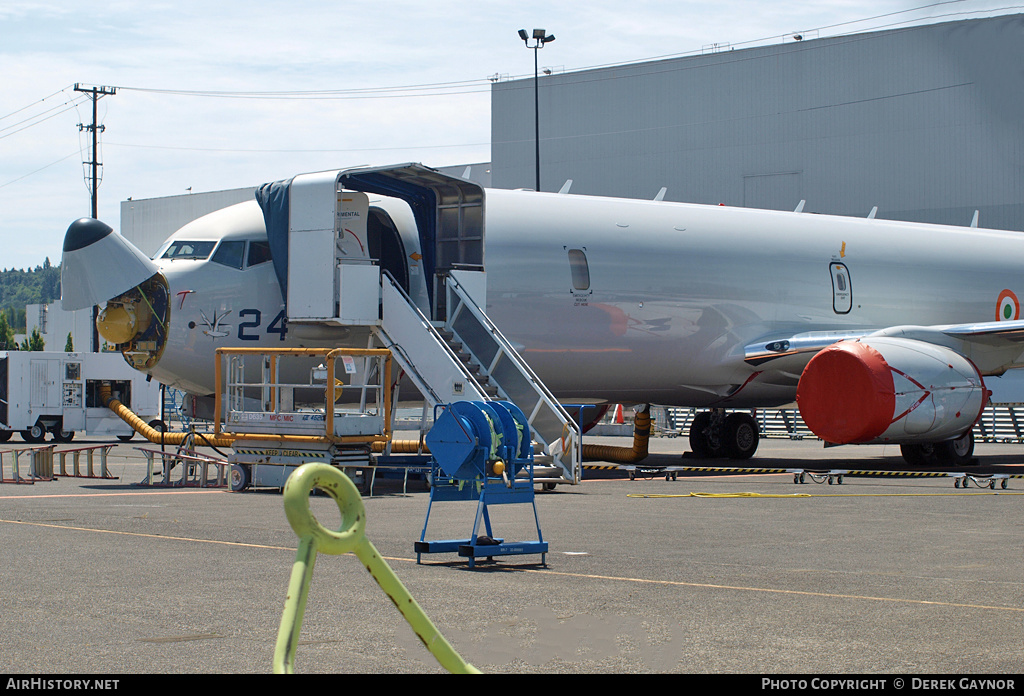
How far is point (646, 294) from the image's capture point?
1895cm

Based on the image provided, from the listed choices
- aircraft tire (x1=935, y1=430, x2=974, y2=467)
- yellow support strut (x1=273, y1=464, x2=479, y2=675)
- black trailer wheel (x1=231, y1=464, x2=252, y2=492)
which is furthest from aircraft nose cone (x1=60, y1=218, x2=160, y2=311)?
aircraft tire (x1=935, y1=430, x2=974, y2=467)

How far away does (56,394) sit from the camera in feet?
101

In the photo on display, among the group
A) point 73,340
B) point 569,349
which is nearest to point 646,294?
point 569,349

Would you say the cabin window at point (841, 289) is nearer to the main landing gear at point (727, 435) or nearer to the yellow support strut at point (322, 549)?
the main landing gear at point (727, 435)

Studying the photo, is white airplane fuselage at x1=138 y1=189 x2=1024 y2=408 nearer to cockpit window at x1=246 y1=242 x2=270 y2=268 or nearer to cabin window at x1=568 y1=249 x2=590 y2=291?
cabin window at x1=568 y1=249 x2=590 y2=291

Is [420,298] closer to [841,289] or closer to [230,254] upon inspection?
[230,254]

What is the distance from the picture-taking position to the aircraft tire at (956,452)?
20130 millimetres

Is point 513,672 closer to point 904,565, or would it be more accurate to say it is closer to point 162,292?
point 904,565

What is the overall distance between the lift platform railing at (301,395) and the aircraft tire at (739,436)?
7.98 m

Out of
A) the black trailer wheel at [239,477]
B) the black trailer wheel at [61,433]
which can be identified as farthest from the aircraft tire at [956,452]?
the black trailer wheel at [61,433]

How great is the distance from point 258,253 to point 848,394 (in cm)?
852

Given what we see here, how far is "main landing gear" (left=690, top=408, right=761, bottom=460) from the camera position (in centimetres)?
2261

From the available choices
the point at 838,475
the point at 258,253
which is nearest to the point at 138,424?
the point at 258,253

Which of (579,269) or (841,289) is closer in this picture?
(579,269)
